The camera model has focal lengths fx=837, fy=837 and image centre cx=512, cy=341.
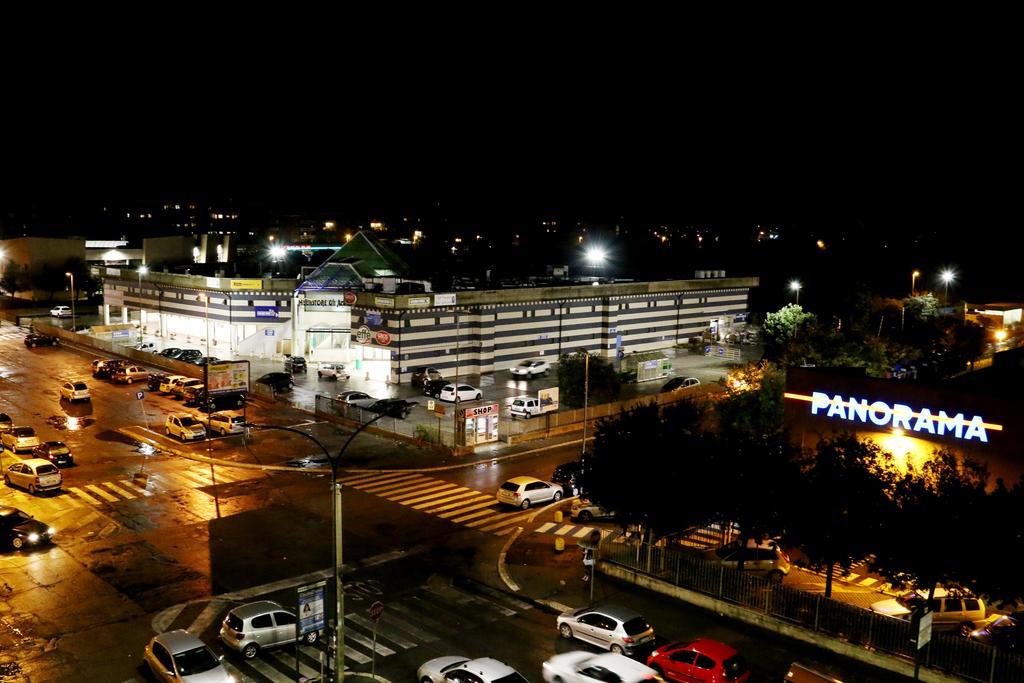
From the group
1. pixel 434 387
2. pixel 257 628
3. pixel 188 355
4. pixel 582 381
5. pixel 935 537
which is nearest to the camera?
pixel 257 628

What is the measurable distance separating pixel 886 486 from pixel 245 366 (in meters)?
39.3

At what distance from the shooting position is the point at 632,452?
97.1 feet

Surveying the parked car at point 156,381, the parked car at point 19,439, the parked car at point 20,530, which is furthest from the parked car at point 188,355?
the parked car at point 20,530

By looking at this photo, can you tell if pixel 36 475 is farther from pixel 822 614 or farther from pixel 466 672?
pixel 822 614

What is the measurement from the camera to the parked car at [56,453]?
40.3m

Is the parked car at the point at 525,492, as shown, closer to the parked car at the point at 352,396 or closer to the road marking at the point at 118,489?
the road marking at the point at 118,489

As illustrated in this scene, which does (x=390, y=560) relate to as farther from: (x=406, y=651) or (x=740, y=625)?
(x=740, y=625)

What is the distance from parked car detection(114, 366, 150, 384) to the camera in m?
62.0

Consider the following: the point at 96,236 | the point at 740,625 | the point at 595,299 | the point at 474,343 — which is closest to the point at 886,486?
the point at 740,625

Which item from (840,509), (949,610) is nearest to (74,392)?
(840,509)

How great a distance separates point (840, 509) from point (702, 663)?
24.6 feet

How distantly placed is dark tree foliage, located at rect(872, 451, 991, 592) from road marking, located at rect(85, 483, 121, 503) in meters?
30.3

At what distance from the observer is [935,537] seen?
23688 mm

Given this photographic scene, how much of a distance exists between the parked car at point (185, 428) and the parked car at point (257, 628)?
82.9 feet
